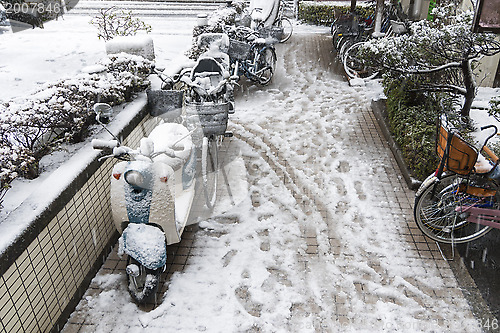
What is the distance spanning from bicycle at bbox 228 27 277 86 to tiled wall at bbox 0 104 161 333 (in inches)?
208

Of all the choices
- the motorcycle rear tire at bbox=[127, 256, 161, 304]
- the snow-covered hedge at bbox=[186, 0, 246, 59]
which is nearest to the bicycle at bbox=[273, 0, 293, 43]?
the snow-covered hedge at bbox=[186, 0, 246, 59]

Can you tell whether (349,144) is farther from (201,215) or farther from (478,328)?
(478,328)

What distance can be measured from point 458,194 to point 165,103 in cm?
372

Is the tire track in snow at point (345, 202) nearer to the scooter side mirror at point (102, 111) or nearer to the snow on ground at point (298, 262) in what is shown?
the snow on ground at point (298, 262)

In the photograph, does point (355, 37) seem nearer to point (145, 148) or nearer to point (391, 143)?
point (391, 143)

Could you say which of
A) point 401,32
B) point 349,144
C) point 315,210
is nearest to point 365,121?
point 349,144

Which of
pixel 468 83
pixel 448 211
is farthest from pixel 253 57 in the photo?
pixel 448 211

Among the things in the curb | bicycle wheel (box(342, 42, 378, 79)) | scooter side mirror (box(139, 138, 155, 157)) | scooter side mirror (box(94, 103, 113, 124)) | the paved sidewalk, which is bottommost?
the paved sidewalk

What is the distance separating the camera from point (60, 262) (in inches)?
122

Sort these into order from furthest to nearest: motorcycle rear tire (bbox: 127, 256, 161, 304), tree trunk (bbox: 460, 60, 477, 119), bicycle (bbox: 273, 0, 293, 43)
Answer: bicycle (bbox: 273, 0, 293, 43) → tree trunk (bbox: 460, 60, 477, 119) → motorcycle rear tire (bbox: 127, 256, 161, 304)

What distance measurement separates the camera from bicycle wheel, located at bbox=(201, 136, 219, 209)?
183 inches

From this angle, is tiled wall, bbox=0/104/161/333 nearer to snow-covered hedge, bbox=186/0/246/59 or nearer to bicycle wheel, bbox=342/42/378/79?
snow-covered hedge, bbox=186/0/246/59

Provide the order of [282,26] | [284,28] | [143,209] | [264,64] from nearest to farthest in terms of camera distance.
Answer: [143,209] < [264,64] < [282,26] < [284,28]

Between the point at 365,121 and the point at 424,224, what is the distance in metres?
3.32
